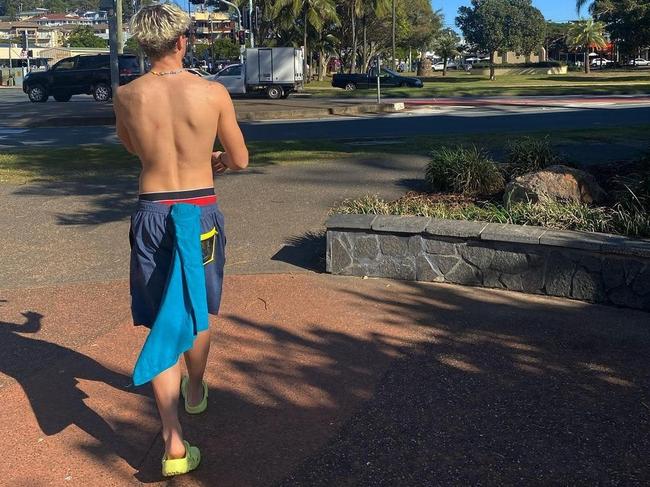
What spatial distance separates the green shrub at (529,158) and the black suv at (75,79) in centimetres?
2711

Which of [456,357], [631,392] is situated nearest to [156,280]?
[456,357]

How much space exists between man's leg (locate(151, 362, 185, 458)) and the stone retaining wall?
3.13 metres

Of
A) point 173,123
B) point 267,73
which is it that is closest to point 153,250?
point 173,123

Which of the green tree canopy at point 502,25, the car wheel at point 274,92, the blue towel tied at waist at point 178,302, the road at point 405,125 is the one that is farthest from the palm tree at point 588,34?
the blue towel tied at waist at point 178,302

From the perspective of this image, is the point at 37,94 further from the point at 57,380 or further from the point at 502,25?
the point at 502,25

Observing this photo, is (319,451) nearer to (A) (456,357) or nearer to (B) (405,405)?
(B) (405,405)

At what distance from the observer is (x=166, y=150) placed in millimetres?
3465

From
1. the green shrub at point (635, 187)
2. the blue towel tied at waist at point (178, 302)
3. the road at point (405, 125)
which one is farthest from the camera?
the road at point (405, 125)

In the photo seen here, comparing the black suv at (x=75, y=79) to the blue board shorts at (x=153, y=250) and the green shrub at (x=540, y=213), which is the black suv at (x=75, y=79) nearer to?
the green shrub at (x=540, y=213)

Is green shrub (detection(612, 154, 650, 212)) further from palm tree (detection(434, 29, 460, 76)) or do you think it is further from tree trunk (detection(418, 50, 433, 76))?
palm tree (detection(434, 29, 460, 76))

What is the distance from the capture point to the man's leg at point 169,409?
348cm

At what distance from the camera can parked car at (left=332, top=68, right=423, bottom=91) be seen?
42.7m

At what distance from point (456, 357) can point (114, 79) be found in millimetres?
15290

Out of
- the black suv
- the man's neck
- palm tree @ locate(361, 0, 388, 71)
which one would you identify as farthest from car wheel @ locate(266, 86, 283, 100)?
the man's neck
